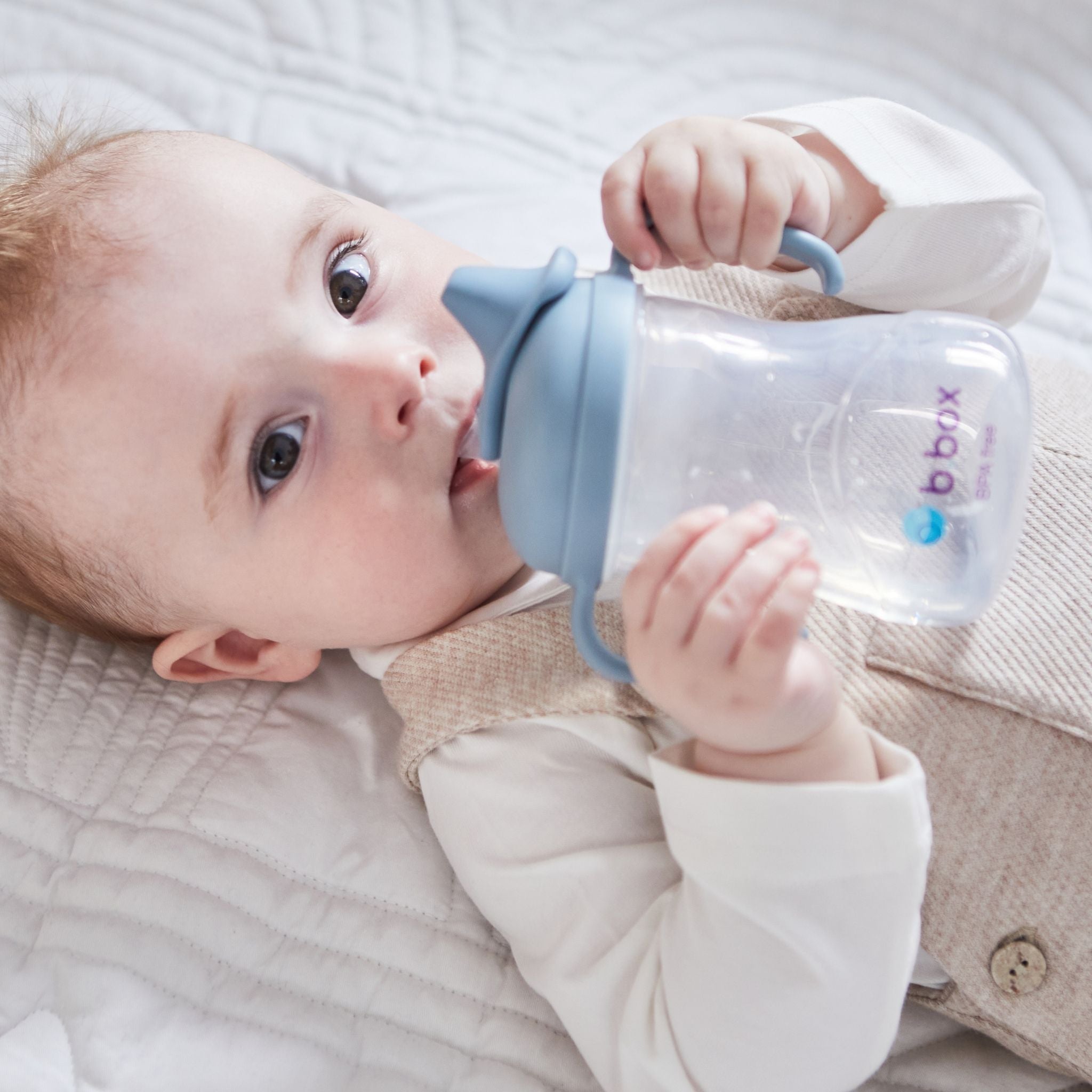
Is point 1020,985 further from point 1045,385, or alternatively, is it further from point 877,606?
point 1045,385

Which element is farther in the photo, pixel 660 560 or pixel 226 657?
pixel 226 657

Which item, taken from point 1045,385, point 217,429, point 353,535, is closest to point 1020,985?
point 1045,385

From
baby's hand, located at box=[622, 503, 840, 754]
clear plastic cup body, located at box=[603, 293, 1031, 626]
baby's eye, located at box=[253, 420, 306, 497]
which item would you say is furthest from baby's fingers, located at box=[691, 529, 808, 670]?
baby's eye, located at box=[253, 420, 306, 497]

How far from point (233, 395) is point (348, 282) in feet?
0.55

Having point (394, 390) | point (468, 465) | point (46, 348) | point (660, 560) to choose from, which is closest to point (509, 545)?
point (468, 465)

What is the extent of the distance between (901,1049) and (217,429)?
96 centimetres

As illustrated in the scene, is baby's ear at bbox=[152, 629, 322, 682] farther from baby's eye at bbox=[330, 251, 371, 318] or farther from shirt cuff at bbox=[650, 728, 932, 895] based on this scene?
shirt cuff at bbox=[650, 728, 932, 895]

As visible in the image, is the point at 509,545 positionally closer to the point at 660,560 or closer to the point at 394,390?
the point at 394,390

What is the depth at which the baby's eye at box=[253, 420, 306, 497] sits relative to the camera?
1.08 meters

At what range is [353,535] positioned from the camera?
3.56 ft

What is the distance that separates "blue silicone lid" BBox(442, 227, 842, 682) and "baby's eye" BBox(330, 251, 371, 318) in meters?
0.25

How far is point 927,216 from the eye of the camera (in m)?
1.23

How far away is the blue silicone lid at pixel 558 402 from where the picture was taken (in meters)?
0.84

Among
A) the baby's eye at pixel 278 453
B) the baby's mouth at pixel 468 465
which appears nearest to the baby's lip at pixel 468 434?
the baby's mouth at pixel 468 465
